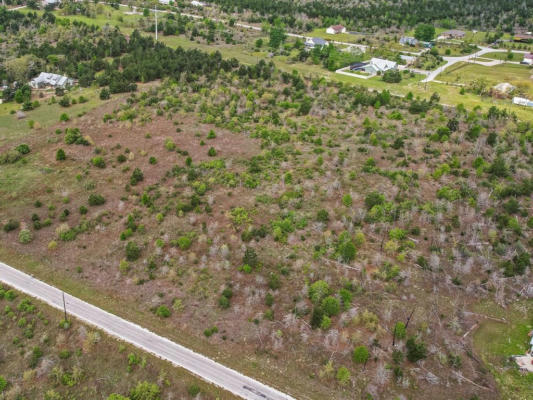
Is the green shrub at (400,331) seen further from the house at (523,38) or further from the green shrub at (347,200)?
the house at (523,38)

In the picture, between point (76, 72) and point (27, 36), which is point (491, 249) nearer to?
point (76, 72)

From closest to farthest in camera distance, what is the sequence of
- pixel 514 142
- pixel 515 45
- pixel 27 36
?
1. pixel 514 142
2. pixel 27 36
3. pixel 515 45

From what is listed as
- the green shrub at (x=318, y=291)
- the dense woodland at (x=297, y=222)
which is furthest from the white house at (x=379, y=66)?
the green shrub at (x=318, y=291)

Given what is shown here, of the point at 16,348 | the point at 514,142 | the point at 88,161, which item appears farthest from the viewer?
the point at 514,142

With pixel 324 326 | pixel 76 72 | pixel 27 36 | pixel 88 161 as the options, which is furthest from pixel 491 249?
pixel 27 36

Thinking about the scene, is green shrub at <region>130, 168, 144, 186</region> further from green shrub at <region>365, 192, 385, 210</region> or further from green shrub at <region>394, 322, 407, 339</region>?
green shrub at <region>394, 322, 407, 339</region>
